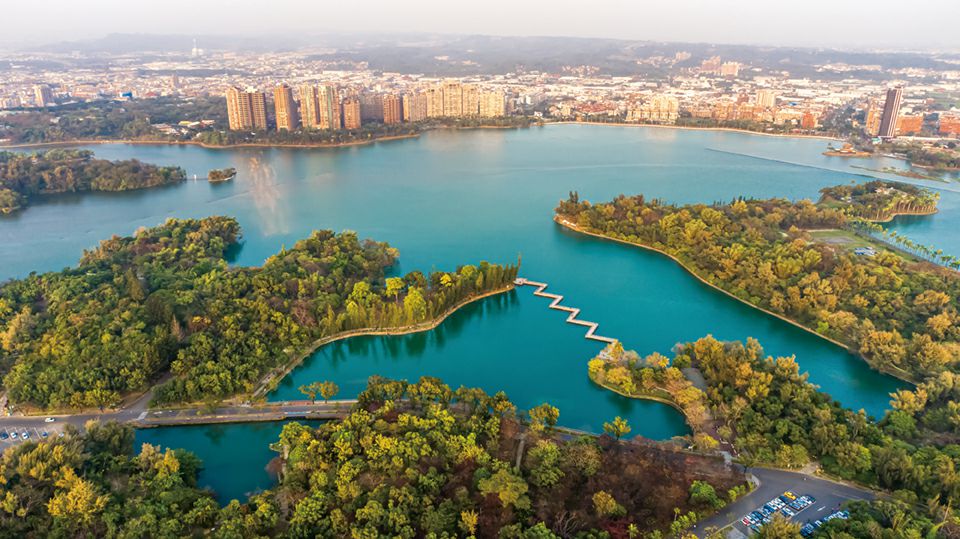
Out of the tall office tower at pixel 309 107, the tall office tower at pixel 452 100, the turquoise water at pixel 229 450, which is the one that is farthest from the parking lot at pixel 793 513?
the tall office tower at pixel 452 100

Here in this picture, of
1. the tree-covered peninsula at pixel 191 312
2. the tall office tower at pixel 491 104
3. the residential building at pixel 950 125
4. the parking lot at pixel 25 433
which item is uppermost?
the tall office tower at pixel 491 104

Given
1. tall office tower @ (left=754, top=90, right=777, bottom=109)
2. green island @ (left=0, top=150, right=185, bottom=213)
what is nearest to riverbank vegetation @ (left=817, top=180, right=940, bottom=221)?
tall office tower @ (left=754, top=90, right=777, bottom=109)

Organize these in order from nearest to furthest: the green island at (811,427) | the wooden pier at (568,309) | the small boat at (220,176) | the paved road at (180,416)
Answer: the green island at (811,427)
the paved road at (180,416)
the wooden pier at (568,309)
the small boat at (220,176)

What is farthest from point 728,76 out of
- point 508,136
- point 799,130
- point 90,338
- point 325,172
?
point 90,338

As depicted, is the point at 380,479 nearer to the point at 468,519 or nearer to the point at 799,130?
the point at 468,519

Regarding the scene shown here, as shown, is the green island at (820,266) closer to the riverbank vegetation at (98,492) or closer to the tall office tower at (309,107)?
the riverbank vegetation at (98,492)

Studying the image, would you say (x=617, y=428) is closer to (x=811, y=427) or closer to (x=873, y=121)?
(x=811, y=427)
